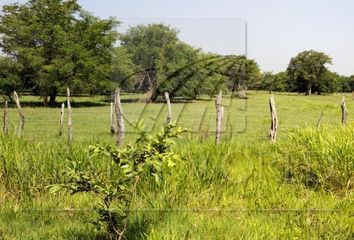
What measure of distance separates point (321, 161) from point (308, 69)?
105810mm

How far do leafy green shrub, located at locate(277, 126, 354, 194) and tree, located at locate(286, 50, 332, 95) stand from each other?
10280cm

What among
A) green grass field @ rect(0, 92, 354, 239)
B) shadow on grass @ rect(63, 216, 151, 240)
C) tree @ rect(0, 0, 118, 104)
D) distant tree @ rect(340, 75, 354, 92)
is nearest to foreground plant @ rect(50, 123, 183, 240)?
shadow on grass @ rect(63, 216, 151, 240)

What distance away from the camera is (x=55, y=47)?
161ft

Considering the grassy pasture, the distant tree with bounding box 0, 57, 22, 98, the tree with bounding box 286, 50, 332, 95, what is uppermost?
the tree with bounding box 286, 50, 332, 95

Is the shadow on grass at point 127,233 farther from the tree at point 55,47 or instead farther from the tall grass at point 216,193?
the tree at point 55,47

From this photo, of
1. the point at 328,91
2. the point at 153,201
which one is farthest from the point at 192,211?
the point at 328,91

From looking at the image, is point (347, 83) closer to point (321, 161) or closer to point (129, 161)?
point (321, 161)

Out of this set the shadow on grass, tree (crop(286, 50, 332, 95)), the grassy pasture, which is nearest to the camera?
the shadow on grass

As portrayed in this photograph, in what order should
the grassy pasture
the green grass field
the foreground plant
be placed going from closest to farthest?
1. the foreground plant
2. the green grass field
3. the grassy pasture

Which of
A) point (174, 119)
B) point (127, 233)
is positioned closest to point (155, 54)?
point (174, 119)

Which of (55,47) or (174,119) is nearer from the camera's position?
(174,119)

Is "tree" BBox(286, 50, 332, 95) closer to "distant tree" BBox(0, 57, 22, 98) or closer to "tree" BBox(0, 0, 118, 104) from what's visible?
"tree" BBox(0, 0, 118, 104)

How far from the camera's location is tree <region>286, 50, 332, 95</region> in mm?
106875

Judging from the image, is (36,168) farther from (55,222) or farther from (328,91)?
(328,91)
